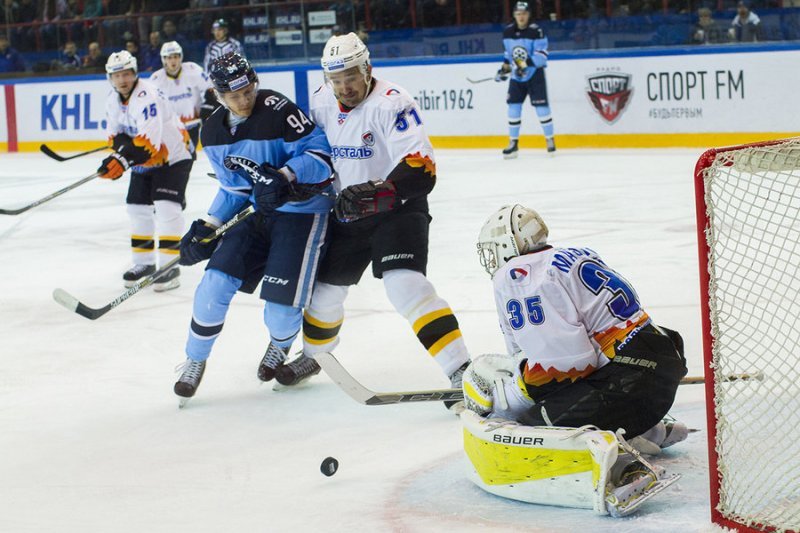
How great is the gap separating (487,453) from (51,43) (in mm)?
11524

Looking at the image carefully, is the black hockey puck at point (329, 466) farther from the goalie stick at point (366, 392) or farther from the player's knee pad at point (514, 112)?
the player's knee pad at point (514, 112)

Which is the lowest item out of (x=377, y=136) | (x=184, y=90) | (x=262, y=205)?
A: (x=262, y=205)

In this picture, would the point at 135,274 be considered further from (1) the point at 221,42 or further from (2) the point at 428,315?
(1) the point at 221,42

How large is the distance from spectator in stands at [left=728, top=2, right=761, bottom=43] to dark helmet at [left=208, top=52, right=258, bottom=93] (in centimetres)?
672

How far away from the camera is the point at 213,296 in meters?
3.46

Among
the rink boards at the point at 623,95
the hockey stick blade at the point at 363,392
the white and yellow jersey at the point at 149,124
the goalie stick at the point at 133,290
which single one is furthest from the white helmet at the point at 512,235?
the rink boards at the point at 623,95

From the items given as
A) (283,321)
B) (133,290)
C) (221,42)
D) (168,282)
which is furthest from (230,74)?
(221,42)

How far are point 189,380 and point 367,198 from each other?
809 millimetres

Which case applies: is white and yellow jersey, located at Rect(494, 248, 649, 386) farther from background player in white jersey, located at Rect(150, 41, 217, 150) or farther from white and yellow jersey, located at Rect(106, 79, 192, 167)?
background player in white jersey, located at Rect(150, 41, 217, 150)

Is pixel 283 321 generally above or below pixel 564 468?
above

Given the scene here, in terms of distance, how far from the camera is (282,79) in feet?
37.7

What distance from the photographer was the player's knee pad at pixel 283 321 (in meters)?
3.57

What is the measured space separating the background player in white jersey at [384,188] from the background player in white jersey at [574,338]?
0.66 metres

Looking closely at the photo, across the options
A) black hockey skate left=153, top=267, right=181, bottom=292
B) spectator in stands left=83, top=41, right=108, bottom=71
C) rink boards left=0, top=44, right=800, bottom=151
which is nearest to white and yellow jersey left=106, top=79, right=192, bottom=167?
black hockey skate left=153, top=267, right=181, bottom=292
